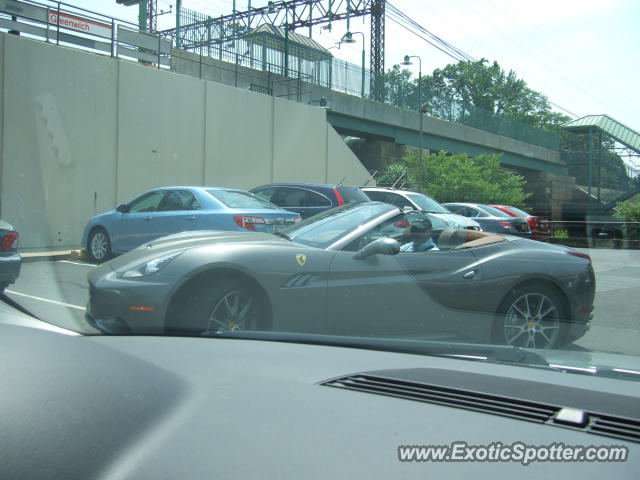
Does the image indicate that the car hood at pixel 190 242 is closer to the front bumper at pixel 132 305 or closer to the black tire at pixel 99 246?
the front bumper at pixel 132 305

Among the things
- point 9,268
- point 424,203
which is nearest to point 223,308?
point 9,268

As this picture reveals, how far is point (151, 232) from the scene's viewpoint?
10086mm

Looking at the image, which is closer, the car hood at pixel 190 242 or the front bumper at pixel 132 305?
the front bumper at pixel 132 305

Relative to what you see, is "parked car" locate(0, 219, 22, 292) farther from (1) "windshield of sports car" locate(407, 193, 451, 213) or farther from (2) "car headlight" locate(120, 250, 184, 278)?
(1) "windshield of sports car" locate(407, 193, 451, 213)

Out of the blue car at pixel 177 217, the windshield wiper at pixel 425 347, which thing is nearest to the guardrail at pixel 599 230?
the blue car at pixel 177 217

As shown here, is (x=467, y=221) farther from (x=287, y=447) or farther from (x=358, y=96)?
(x=358, y=96)

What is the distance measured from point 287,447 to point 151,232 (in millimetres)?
8818

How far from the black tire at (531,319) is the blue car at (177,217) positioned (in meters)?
4.69

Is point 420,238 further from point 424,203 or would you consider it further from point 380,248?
point 424,203

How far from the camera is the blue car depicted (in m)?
9.16

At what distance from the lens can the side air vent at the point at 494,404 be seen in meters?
1.88

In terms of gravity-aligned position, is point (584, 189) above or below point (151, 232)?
above

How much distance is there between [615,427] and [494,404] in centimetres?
40

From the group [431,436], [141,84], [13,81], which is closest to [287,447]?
[431,436]
